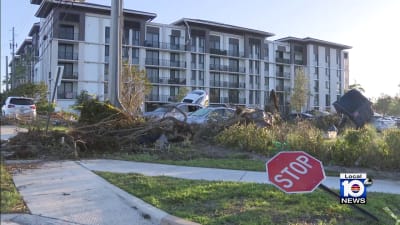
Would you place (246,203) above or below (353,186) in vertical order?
below

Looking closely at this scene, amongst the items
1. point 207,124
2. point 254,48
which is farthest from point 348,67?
point 207,124

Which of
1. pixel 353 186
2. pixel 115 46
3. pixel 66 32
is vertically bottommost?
pixel 353 186

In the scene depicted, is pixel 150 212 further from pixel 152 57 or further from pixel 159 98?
pixel 152 57

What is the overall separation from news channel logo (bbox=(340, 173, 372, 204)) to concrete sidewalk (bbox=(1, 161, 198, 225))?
2153 mm

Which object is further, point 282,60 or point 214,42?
point 282,60

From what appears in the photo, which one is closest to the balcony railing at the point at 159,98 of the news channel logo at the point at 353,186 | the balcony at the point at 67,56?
the balcony at the point at 67,56

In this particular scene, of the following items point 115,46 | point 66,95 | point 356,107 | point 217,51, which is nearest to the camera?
point 115,46

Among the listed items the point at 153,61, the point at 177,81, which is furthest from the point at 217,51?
the point at 153,61

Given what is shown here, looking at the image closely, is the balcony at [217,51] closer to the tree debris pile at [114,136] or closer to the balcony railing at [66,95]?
the balcony railing at [66,95]

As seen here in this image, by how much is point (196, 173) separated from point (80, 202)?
3716 mm

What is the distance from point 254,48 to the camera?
90.6 m

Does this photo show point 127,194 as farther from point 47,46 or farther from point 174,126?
point 47,46

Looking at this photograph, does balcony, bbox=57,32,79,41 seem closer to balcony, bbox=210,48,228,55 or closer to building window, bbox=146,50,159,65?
building window, bbox=146,50,159,65

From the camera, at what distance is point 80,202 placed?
313 inches
